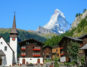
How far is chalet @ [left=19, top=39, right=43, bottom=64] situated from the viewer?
259 ft

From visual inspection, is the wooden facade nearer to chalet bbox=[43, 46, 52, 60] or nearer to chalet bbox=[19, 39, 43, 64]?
Answer: chalet bbox=[19, 39, 43, 64]

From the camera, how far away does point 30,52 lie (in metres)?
79.7

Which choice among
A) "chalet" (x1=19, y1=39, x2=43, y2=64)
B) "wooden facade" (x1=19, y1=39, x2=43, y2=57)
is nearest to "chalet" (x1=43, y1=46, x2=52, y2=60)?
"wooden facade" (x1=19, y1=39, x2=43, y2=57)

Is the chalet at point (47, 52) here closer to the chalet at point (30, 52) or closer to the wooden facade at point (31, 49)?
the wooden facade at point (31, 49)

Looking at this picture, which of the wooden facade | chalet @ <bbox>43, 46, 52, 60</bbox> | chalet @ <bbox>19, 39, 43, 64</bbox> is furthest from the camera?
chalet @ <bbox>43, 46, 52, 60</bbox>

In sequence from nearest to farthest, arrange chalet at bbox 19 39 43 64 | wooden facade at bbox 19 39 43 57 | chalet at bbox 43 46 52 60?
chalet at bbox 19 39 43 64
wooden facade at bbox 19 39 43 57
chalet at bbox 43 46 52 60

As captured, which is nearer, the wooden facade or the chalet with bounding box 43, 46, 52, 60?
the wooden facade

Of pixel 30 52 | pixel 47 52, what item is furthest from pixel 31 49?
pixel 47 52

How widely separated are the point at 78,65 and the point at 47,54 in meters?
62.0

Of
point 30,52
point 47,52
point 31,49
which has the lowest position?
point 30,52

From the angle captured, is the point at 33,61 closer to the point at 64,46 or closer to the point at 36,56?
→ the point at 36,56

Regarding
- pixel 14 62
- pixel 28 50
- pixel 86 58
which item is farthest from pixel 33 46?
pixel 86 58

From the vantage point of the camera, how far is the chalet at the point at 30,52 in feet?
259

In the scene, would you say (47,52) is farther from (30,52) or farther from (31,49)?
(30,52)
